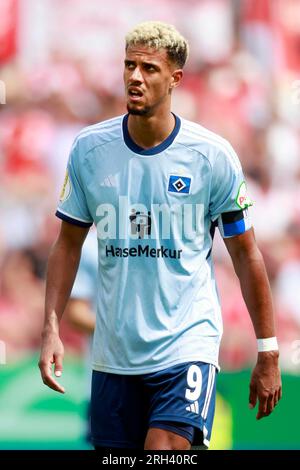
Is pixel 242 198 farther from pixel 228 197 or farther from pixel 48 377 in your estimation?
pixel 48 377

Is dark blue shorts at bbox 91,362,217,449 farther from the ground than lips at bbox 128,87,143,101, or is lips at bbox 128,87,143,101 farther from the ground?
lips at bbox 128,87,143,101

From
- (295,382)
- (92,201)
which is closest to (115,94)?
(295,382)

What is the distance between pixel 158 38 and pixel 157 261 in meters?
0.95

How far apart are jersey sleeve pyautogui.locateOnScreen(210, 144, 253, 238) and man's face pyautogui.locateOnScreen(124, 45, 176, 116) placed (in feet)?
1.23

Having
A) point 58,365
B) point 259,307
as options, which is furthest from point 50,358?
point 259,307

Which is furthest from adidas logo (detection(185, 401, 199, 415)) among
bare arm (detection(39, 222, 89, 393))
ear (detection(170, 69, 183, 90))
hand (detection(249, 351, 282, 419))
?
ear (detection(170, 69, 183, 90))

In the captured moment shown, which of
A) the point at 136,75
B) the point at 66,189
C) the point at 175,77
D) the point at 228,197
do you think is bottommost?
the point at 228,197

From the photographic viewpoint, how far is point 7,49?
8.56 meters

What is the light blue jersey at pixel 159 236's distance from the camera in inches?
197

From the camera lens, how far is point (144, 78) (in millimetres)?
5008

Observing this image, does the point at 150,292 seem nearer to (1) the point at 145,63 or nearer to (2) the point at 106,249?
(2) the point at 106,249

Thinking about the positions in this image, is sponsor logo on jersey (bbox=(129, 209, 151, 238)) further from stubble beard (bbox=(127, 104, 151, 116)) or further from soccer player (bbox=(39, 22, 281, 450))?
stubble beard (bbox=(127, 104, 151, 116))

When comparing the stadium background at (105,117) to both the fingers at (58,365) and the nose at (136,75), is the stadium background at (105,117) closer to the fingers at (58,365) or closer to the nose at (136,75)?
the fingers at (58,365)

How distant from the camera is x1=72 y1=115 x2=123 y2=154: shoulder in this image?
17.0 feet
